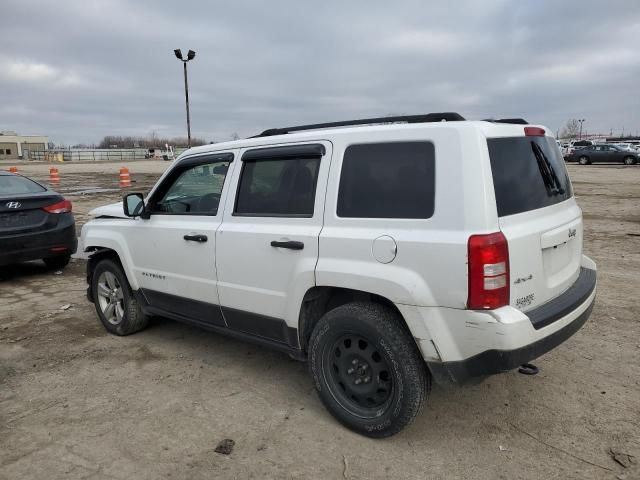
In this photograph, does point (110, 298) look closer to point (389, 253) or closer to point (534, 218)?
point (389, 253)

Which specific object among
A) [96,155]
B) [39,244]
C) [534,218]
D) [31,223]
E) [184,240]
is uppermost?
[96,155]

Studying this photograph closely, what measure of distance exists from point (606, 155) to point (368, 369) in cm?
3955

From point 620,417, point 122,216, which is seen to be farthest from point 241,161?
point 620,417

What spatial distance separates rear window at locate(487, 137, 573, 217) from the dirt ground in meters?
1.40

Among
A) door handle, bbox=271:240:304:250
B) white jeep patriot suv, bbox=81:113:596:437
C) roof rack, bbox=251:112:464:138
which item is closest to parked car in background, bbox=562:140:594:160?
roof rack, bbox=251:112:464:138

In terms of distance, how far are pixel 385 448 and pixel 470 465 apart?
49cm

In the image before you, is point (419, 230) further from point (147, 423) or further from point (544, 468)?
point (147, 423)

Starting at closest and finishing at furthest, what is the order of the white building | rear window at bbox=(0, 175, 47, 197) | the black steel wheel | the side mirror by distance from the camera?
the black steel wheel < the side mirror < rear window at bbox=(0, 175, 47, 197) < the white building

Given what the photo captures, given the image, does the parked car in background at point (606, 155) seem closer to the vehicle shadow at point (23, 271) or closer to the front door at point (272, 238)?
the vehicle shadow at point (23, 271)

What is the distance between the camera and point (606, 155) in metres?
36.6

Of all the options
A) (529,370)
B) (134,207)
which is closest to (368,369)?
(529,370)

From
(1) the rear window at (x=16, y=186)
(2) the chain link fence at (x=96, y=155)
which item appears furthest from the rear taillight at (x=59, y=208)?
(2) the chain link fence at (x=96, y=155)

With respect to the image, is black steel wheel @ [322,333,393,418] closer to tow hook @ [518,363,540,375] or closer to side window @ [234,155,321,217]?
side window @ [234,155,321,217]

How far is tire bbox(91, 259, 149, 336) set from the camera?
16.1ft
